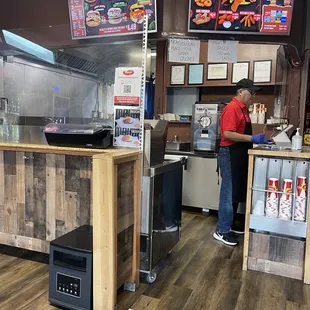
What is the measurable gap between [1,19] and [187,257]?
2.95m

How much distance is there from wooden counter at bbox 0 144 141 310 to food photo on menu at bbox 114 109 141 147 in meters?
0.13

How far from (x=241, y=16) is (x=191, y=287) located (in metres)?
2.13

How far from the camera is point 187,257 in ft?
8.91

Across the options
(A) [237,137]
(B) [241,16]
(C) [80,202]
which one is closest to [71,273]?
(C) [80,202]

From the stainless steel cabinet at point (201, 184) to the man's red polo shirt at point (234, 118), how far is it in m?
0.96

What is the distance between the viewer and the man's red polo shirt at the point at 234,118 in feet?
9.50

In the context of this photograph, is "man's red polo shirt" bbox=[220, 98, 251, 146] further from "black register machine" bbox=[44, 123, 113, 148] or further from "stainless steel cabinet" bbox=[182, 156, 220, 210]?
"black register machine" bbox=[44, 123, 113, 148]

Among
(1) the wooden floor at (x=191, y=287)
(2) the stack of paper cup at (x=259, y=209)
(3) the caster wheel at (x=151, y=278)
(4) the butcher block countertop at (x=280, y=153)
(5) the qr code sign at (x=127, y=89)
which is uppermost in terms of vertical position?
(5) the qr code sign at (x=127, y=89)

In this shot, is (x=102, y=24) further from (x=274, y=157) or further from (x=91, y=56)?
(x=274, y=157)

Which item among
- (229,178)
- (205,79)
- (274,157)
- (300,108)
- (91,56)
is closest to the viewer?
(274,157)

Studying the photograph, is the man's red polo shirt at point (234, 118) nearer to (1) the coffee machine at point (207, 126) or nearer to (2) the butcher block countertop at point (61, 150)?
(1) the coffee machine at point (207, 126)

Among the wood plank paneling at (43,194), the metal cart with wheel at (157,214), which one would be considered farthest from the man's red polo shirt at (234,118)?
the wood plank paneling at (43,194)

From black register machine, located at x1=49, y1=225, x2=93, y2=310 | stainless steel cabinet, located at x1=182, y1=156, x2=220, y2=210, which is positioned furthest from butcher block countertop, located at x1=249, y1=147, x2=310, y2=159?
stainless steel cabinet, located at x1=182, y1=156, x2=220, y2=210

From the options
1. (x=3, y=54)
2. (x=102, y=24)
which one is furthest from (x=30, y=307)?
(x=3, y=54)
